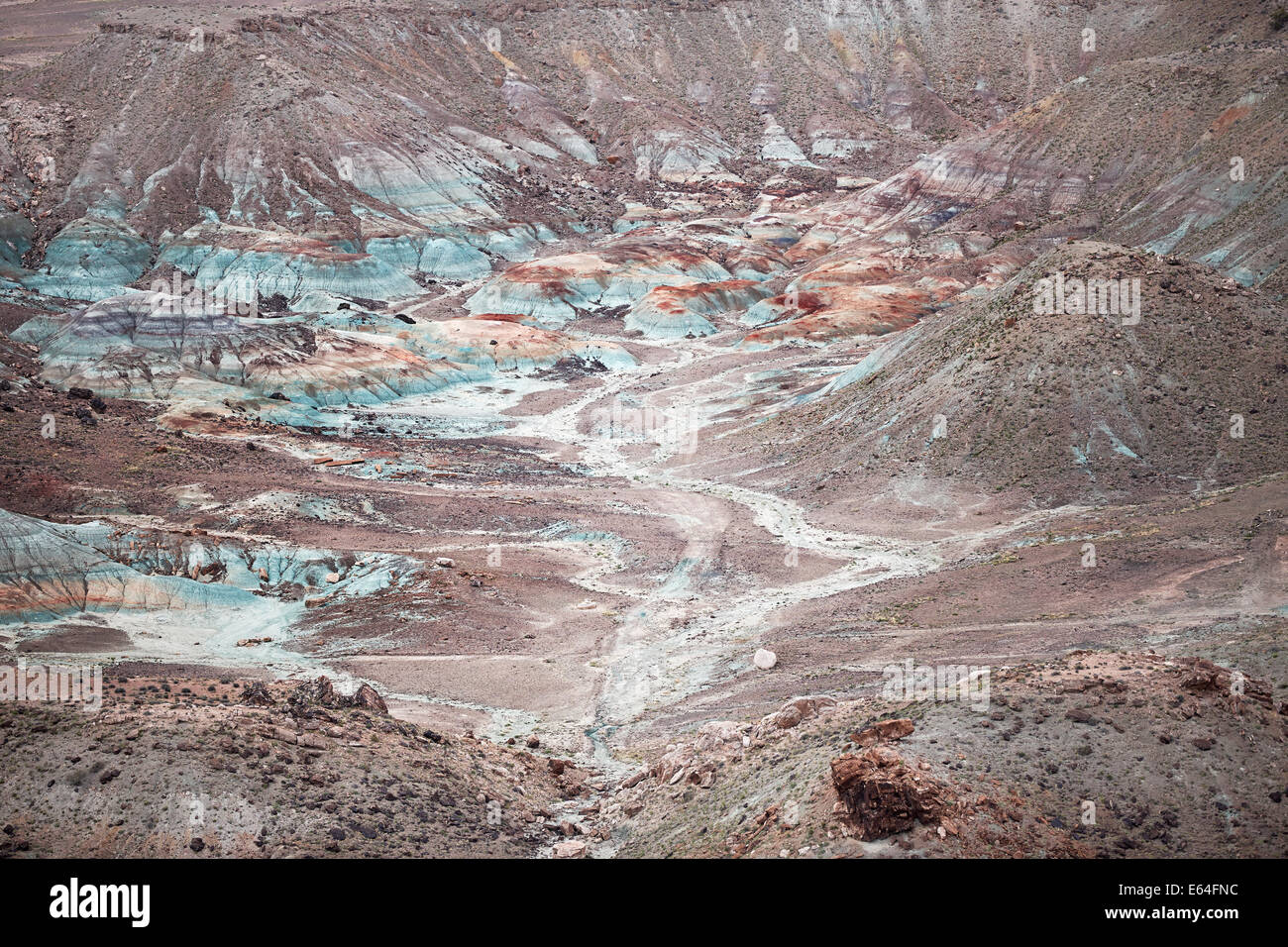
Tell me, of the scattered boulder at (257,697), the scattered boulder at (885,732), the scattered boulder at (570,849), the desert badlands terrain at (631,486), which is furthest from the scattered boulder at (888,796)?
the scattered boulder at (257,697)

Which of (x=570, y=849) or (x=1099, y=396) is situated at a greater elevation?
(x=1099, y=396)

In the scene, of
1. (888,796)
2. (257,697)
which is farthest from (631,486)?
(888,796)

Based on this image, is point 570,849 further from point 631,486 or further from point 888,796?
point 631,486

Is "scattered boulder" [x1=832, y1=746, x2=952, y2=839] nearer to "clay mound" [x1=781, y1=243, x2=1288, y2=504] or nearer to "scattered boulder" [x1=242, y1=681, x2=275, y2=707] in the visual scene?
"scattered boulder" [x1=242, y1=681, x2=275, y2=707]

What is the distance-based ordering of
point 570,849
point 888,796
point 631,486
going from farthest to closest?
point 631,486, point 570,849, point 888,796

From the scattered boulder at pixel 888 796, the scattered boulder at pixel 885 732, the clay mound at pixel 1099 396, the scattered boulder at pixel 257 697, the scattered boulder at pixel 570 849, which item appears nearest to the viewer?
the scattered boulder at pixel 888 796

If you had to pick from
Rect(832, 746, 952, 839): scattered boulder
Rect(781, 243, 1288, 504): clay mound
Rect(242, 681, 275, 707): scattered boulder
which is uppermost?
Rect(781, 243, 1288, 504): clay mound

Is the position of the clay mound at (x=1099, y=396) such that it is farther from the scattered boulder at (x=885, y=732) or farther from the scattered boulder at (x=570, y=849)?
the scattered boulder at (x=570, y=849)

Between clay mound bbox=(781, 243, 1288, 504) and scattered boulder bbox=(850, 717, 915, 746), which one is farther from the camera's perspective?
clay mound bbox=(781, 243, 1288, 504)

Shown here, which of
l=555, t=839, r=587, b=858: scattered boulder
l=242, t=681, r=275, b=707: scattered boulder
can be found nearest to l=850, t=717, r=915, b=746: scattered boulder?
l=555, t=839, r=587, b=858: scattered boulder

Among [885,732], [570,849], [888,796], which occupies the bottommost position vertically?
[570,849]
